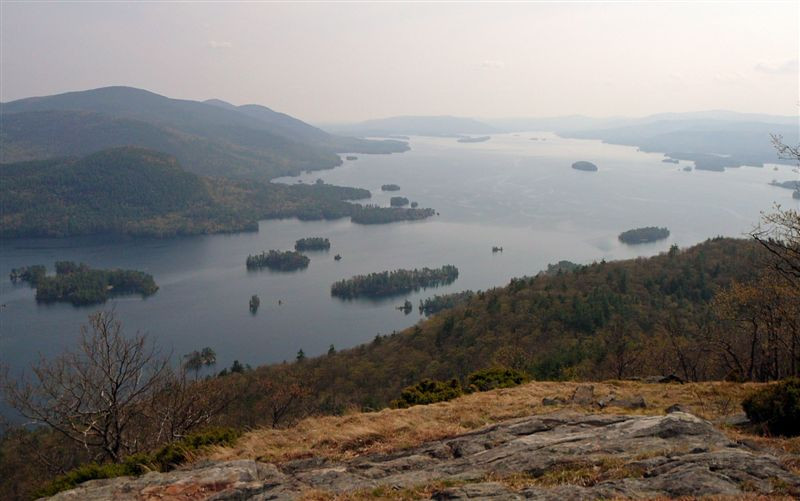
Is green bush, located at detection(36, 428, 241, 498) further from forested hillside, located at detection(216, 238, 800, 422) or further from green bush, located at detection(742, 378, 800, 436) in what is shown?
forested hillside, located at detection(216, 238, 800, 422)

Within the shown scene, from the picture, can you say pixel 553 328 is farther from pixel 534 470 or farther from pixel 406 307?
pixel 406 307

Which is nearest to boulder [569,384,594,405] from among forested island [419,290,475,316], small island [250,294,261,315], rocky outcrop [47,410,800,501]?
rocky outcrop [47,410,800,501]

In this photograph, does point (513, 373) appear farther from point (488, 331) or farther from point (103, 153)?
point (103, 153)

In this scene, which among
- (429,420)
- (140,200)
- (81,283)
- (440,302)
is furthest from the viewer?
(140,200)

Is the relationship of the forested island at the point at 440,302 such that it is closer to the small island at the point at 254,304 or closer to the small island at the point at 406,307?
the small island at the point at 406,307

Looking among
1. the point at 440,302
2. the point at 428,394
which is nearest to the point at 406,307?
the point at 440,302
